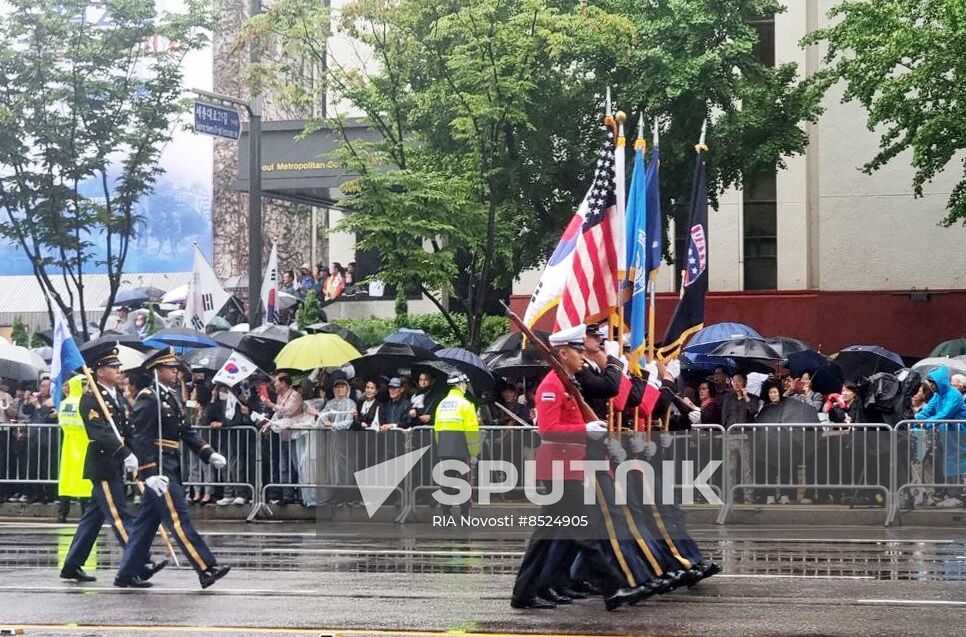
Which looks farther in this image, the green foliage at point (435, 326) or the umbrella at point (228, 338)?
the green foliage at point (435, 326)

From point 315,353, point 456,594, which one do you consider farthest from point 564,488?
point 315,353

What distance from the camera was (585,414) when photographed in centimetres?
1084

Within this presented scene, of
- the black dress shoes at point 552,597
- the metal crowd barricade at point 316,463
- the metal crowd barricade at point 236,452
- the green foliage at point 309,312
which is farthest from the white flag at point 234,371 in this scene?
the black dress shoes at point 552,597

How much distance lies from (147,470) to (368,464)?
675cm

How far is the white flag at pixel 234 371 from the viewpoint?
63.7ft

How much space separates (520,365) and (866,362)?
507 cm

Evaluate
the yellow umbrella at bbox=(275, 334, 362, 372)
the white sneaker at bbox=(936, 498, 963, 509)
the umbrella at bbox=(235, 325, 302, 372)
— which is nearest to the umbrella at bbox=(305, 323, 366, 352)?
the umbrella at bbox=(235, 325, 302, 372)

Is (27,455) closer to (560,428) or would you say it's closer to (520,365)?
(520,365)

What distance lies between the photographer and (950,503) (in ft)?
58.4

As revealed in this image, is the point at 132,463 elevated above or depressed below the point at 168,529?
above

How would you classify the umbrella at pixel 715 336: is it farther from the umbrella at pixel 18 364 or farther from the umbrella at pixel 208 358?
the umbrella at pixel 18 364

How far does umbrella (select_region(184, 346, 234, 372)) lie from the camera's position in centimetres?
2133

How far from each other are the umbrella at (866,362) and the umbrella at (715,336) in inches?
52.0

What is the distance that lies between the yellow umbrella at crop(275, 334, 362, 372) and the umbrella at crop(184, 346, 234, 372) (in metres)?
1.15
